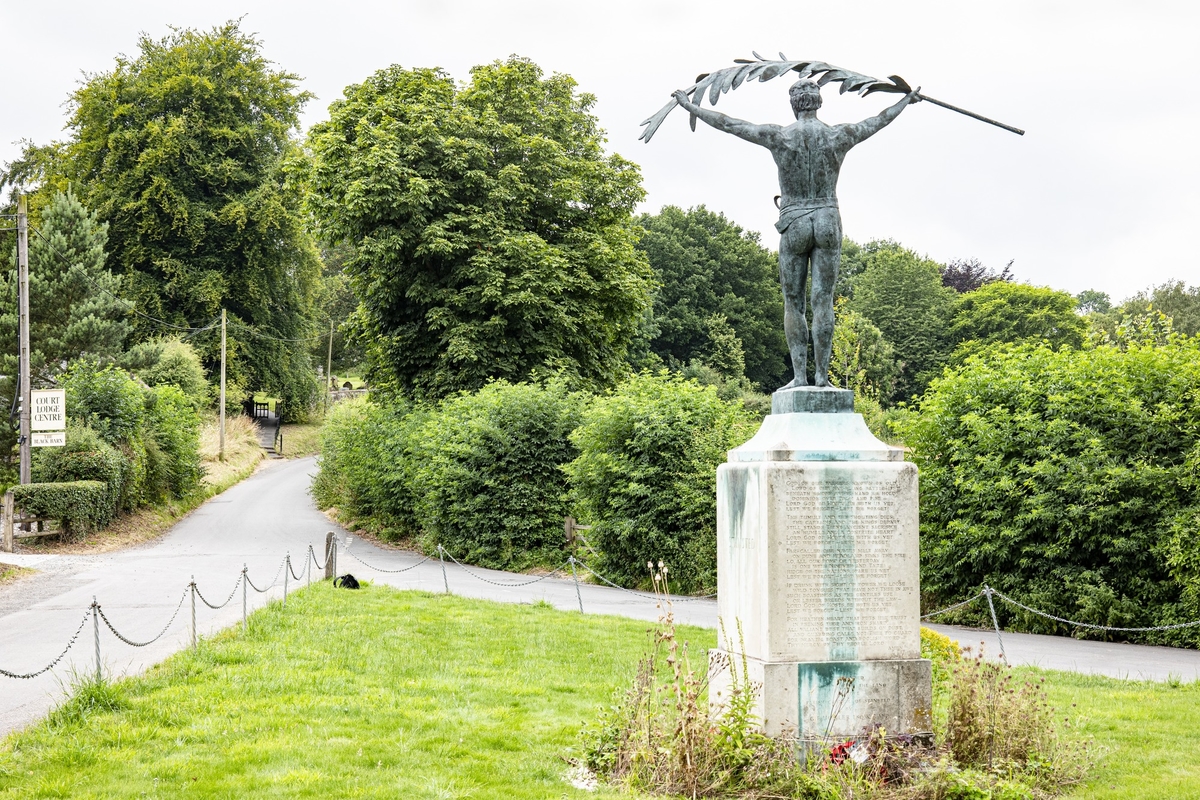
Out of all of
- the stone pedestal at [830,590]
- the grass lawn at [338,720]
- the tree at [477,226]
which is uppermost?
the tree at [477,226]

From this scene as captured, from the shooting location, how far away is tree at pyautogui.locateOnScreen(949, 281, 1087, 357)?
58.9 m

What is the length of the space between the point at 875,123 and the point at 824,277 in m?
1.21

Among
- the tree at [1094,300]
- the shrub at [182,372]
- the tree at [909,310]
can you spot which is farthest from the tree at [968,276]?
the shrub at [182,372]

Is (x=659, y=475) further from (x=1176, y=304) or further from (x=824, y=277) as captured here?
(x=1176, y=304)

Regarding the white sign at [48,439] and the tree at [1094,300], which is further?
the tree at [1094,300]

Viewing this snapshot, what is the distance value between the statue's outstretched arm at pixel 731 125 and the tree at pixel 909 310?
52677 mm

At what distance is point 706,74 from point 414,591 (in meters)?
12.8

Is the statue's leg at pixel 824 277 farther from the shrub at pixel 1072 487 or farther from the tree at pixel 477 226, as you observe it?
the tree at pixel 477 226

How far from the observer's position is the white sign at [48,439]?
84.2 ft

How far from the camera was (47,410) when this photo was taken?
26.1 m

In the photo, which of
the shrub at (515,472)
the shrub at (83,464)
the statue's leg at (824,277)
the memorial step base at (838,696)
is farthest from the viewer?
the shrub at (83,464)

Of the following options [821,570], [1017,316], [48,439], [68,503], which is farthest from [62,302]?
[1017,316]

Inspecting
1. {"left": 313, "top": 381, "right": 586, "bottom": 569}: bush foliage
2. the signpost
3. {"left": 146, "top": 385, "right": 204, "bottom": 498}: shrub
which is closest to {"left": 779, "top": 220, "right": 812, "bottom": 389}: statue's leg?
{"left": 313, "top": 381, "right": 586, "bottom": 569}: bush foliage

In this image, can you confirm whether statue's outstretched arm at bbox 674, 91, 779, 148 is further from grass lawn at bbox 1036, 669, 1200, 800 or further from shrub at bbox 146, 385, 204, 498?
shrub at bbox 146, 385, 204, 498
